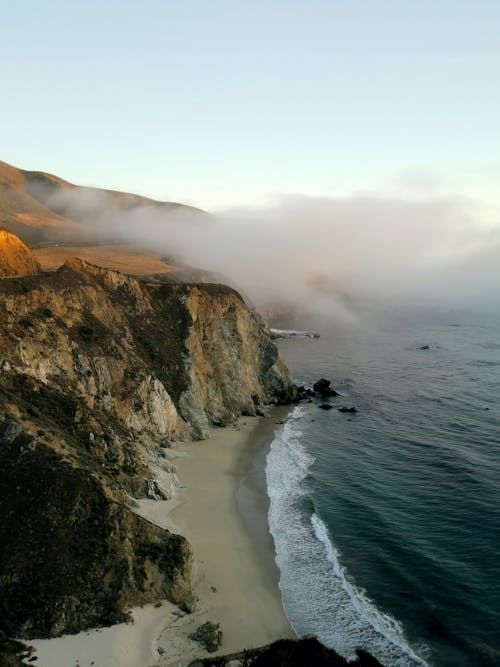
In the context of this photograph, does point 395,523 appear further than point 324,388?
→ No

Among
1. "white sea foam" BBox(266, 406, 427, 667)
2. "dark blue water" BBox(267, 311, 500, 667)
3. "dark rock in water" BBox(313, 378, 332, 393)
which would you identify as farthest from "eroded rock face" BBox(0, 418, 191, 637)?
"dark rock in water" BBox(313, 378, 332, 393)

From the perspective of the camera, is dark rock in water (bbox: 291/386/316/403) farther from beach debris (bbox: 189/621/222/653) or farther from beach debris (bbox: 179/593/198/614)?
beach debris (bbox: 189/621/222/653)

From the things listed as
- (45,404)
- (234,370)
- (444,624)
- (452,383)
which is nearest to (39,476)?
(45,404)

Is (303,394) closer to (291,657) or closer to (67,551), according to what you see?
(67,551)

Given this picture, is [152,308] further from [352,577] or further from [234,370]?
[352,577]

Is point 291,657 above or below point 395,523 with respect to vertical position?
below

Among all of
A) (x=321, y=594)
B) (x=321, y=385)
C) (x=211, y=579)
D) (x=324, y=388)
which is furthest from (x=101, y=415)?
(x=321, y=385)

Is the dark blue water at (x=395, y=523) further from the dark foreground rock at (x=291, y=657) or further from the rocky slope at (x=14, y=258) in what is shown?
the rocky slope at (x=14, y=258)

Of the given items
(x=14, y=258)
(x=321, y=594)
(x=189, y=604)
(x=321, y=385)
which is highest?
(x=14, y=258)
